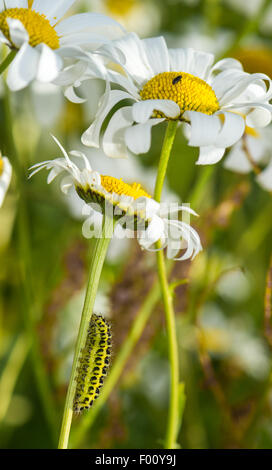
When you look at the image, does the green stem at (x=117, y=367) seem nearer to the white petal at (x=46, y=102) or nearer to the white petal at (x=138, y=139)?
the white petal at (x=138, y=139)

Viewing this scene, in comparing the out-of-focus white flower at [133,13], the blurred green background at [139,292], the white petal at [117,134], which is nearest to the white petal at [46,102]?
the blurred green background at [139,292]

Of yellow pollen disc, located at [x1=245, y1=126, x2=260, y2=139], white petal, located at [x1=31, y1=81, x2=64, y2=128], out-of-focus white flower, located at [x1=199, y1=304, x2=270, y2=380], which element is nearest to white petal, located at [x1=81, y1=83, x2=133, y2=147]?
yellow pollen disc, located at [x1=245, y1=126, x2=260, y2=139]

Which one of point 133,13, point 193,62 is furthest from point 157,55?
point 133,13

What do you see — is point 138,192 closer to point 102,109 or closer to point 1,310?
point 102,109

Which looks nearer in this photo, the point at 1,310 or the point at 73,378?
the point at 73,378

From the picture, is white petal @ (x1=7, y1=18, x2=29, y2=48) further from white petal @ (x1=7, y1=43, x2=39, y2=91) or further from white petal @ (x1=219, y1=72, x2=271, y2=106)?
white petal @ (x1=219, y1=72, x2=271, y2=106)

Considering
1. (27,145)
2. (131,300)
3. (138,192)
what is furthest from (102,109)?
(27,145)
